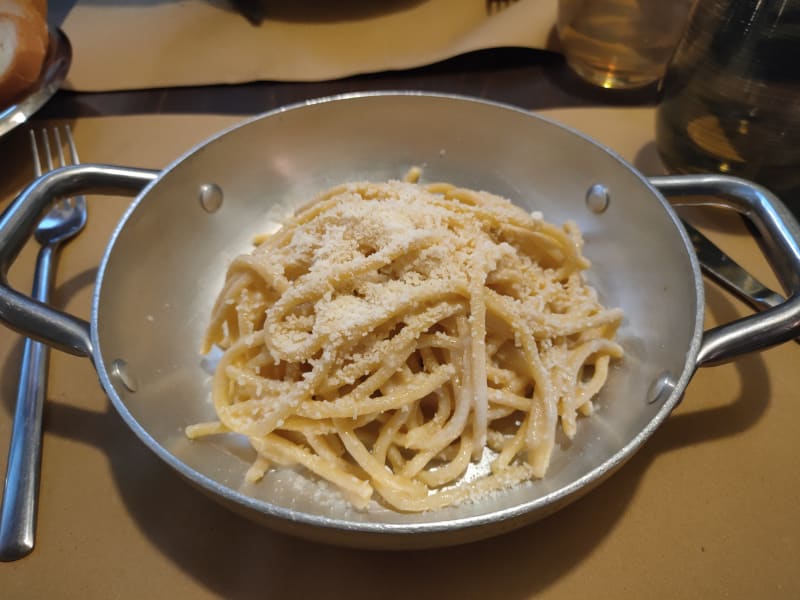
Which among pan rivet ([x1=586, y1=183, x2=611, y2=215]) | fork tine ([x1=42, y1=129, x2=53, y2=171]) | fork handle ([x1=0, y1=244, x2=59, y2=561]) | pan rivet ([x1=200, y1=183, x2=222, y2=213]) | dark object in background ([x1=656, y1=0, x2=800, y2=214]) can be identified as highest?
dark object in background ([x1=656, y1=0, x2=800, y2=214])

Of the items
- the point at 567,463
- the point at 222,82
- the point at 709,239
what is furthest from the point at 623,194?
the point at 222,82

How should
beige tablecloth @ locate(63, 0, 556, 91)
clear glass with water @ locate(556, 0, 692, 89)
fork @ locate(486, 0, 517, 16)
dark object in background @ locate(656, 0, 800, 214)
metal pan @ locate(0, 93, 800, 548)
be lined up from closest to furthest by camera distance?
1. metal pan @ locate(0, 93, 800, 548)
2. dark object in background @ locate(656, 0, 800, 214)
3. clear glass with water @ locate(556, 0, 692, 89)
4. beige tablecloth @ locate(63, 0, 556, 91)
5. fork @ locate(486, 0, 517, 16)

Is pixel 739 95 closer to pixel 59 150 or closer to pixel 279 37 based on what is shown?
pixel 279 37

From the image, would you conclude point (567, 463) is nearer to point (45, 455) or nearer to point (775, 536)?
point (775, 536)

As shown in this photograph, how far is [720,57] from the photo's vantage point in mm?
942

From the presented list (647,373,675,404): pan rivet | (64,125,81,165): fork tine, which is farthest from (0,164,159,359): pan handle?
(647,373,675,404): pan rivet

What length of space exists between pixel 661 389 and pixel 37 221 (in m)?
0.81

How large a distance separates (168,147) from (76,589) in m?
0.88

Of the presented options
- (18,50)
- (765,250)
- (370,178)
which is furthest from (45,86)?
(765,250)

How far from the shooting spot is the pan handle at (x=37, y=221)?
651 mm

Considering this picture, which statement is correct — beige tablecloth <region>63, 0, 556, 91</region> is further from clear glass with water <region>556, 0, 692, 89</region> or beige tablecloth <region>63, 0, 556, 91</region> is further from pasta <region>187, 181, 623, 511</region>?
pasta <region>187, 181, 623, 511</region>

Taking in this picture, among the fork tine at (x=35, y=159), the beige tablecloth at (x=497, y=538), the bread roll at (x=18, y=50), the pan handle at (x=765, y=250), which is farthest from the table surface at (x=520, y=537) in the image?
the bread roll at (x=18, y=50)

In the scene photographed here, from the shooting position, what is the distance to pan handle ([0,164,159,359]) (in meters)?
0.65

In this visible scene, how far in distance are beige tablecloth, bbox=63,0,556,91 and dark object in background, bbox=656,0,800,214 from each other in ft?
1.68
